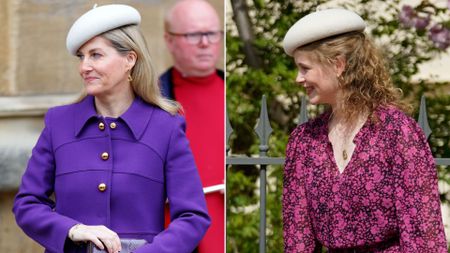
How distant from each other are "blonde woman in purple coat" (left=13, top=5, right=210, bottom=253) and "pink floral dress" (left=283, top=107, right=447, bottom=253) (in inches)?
14.7

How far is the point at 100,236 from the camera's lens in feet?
9.56

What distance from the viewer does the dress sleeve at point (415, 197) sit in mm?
3137

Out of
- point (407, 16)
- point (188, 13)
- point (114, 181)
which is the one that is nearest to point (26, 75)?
point (188, 13)

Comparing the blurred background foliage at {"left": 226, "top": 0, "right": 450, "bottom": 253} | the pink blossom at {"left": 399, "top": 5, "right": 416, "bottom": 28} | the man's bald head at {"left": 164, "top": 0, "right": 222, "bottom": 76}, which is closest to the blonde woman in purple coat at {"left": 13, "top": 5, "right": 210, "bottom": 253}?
the man's bald head at {"left": 164, "top": 0, "right": 222, "bottom": 76}

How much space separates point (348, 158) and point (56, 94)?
1.07 m

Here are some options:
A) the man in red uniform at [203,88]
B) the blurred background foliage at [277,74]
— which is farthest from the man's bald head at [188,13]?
the blurred background foliage at [277,74]

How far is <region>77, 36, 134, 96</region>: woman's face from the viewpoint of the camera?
2961 mm

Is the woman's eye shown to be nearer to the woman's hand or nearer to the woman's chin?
the woman's chin

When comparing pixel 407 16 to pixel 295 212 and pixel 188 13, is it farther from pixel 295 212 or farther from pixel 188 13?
pixel 295 212

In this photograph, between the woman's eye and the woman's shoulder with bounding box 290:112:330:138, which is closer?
the woman's eye

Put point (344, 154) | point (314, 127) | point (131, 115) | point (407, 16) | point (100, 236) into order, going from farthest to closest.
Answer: point (407, 16) < point (314, 127) < point (344, 154) < point (131, 115) < point (100, 236)

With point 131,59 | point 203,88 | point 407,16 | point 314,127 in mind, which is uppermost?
point 407,16

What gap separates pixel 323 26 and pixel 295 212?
0.53 metres

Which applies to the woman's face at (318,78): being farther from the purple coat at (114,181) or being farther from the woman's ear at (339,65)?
the purple coat at (114,181)
